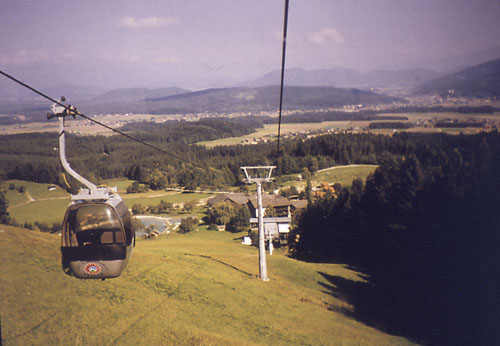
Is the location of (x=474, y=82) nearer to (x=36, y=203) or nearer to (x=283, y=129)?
(x=36, y=203)

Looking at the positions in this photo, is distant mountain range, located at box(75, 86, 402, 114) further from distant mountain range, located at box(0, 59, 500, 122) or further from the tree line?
the tree line

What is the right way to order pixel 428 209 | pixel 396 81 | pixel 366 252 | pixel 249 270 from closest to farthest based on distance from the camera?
pixel 249 270
pixel 428 209
pixel 366 252
pixel 396 81

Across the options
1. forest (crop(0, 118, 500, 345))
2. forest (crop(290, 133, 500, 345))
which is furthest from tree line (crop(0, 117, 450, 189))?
forest (crop(290, 133, 500, 345))

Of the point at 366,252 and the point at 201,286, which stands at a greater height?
the point at 201,286

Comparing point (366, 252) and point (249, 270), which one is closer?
point (249, 270)

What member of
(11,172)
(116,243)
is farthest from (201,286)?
(11,172)

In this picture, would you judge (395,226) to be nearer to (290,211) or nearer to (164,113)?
(290,211)

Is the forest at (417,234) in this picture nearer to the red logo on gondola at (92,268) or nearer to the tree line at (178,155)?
the tree line at (178,155)
